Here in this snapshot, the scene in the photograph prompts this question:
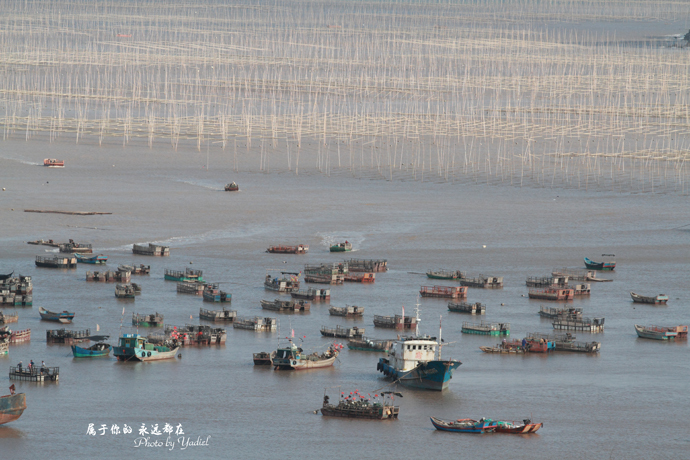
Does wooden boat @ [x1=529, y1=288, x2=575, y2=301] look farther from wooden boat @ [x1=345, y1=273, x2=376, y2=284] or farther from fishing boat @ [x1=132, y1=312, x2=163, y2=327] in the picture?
fishing boat @ [x1=132, y1=312, x2=163, y2=327]

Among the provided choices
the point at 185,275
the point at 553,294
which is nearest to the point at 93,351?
the point at 185,275

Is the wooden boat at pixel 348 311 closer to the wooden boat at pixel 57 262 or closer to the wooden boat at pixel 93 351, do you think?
the wooden boat at pixel 93 351

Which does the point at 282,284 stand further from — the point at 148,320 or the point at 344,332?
the point at 148,320

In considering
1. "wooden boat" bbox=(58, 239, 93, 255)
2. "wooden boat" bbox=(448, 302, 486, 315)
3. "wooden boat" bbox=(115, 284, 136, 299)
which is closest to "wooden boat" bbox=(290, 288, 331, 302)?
"wooden boat" bbox=(448, 302, 486, 315)

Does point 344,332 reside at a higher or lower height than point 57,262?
lower

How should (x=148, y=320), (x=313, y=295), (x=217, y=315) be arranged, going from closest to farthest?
(x=148, y=320) < (x=217, y=315) < (x=313, y=295)

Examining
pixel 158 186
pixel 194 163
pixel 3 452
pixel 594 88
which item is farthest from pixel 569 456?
pixel 594 88
